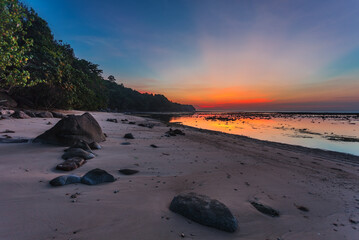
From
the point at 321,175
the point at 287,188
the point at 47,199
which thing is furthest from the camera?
the point at 321,175

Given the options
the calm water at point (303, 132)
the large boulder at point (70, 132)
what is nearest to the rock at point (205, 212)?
the large boulder at point (70, 132)

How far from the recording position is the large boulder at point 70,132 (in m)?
6.41

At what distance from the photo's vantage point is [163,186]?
380 cm

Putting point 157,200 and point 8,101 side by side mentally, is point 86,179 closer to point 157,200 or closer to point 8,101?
point 157,200

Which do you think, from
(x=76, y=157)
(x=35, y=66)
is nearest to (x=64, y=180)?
(x=76, y=157)

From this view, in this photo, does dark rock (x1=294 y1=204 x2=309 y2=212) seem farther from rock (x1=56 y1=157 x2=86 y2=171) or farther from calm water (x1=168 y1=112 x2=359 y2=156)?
calm water (x1=168 y1=112 x2=359 y2=156)

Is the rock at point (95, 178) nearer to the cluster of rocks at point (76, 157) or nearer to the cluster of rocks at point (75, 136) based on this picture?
the cluster of rocks at point (76, 157)

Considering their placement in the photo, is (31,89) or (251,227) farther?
(31,89)

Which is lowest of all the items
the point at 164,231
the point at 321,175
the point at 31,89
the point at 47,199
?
the point at 321,175

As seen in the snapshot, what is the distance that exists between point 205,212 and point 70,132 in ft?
21.2

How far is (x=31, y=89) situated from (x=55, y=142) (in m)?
22.5

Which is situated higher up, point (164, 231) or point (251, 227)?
point (164, 231)

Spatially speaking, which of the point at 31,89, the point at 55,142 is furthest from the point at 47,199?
the point at 31,89

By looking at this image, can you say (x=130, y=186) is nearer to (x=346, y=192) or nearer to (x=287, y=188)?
(x=287, y=188)
